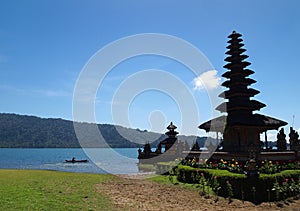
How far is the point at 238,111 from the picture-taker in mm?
29062

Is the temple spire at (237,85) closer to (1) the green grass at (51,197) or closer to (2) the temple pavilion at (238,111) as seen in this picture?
(2) the temple pavilion at (238,111)

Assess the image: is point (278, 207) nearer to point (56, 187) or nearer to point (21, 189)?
point (56, 187)

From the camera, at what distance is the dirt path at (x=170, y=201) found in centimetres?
1318

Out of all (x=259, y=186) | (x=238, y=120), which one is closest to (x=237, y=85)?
(x=238, y=120)

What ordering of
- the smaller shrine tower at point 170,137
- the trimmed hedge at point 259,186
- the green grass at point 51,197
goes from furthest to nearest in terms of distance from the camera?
the smaller shrine tower at point 170,137, the trimmed hedge at point 259,186, the green grass at point 51,197

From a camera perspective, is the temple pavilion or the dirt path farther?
the temple pavilion

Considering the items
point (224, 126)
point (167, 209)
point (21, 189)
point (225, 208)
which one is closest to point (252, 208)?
point (225, 208)

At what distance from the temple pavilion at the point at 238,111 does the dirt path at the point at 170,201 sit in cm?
1177

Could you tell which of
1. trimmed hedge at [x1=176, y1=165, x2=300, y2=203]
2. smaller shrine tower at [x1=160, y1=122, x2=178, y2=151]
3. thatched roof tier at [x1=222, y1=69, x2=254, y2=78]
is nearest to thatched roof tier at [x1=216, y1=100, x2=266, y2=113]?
thatched roof tier at [x1=222, y1=69, x2=254, y2=78]

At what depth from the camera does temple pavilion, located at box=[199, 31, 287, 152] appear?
27.9 m

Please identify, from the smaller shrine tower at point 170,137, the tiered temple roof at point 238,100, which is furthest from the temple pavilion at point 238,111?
the smaller shrine tower at point 170,137

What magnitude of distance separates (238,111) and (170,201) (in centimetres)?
1722

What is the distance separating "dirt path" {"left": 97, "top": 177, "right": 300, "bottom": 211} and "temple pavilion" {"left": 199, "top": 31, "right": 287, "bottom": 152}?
11773mm

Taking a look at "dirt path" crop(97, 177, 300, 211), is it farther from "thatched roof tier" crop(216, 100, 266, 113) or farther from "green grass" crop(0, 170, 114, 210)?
"thatched roof tier" crop(216, 100, 266, 113)
